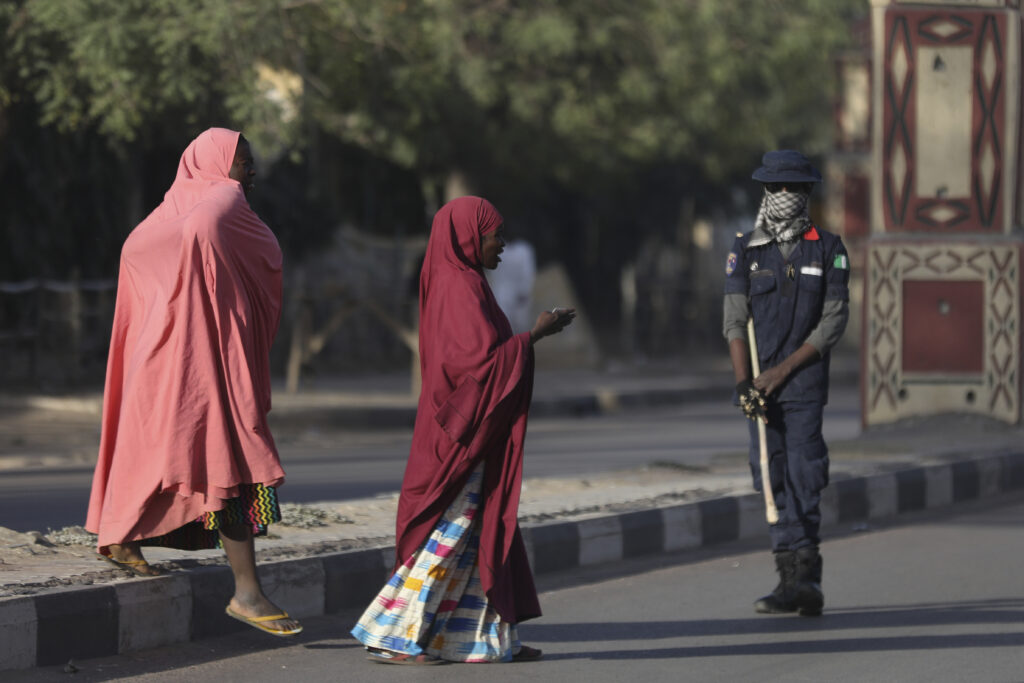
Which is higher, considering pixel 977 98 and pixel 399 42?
pixel 399 42

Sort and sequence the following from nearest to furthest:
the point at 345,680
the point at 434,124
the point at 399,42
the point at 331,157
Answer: the point at 345,680 → the point at 399,42 → the point at 434,124 → the point at 331,157

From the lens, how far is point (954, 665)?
19.3 ft

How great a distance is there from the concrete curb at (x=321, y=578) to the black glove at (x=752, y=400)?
1638mm

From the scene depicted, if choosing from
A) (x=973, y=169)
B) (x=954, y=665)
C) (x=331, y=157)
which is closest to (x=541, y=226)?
(x=331, y=157)

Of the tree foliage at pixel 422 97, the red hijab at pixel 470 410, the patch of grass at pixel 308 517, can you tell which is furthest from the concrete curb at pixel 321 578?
the tree foliage at pixel 422 97

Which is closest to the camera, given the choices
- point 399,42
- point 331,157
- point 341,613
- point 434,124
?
point 341,613

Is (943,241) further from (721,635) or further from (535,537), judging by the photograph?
(721,635)

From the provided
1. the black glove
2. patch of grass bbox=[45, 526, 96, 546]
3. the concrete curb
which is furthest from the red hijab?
patch of grass bbox=[45, 526, 96, 546]

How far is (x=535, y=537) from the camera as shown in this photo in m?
7.93

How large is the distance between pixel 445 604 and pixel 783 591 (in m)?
1.84

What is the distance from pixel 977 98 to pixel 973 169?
21.7 inches

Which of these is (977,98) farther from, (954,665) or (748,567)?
(954,665)

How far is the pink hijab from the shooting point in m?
5.57

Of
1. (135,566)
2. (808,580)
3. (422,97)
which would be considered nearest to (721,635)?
(808,580)
